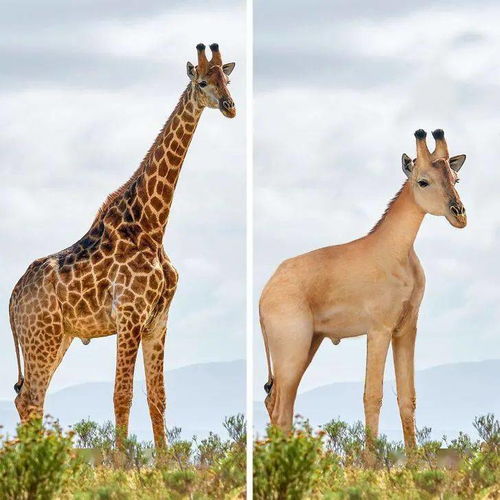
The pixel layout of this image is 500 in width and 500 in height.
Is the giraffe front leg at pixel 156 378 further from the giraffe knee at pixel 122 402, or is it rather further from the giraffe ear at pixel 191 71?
the giraffe ear at pixel 191 71

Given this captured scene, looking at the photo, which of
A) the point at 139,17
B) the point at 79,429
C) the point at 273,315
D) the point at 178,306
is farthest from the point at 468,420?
Result: the point at 139,17

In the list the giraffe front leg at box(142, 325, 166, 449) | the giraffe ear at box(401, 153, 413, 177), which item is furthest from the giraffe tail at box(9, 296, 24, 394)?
the giraffe ear at box(401, 153, 413, 177)

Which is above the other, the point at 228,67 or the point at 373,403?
the point at 228,67

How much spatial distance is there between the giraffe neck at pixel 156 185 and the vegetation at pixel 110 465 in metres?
0.81

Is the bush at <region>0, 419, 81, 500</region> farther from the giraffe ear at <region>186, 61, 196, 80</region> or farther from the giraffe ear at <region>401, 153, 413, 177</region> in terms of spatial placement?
the giraffe ear at <region>401, 153, 413, 177</region>

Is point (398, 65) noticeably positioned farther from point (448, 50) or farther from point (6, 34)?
point (6, 34)

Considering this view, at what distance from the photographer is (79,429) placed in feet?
13.9

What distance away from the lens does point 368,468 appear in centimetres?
418

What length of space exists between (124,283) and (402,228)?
1.10 metres

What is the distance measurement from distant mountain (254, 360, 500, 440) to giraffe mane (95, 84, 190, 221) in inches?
39.0

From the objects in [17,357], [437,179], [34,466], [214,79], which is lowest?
[34,466]

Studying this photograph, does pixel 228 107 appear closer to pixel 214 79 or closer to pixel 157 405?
pixel 214 79

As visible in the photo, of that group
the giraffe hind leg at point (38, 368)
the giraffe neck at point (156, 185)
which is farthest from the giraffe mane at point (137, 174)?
the giraffe hind leg at point (38, 368)

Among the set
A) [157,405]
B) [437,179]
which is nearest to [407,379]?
[437,179]
